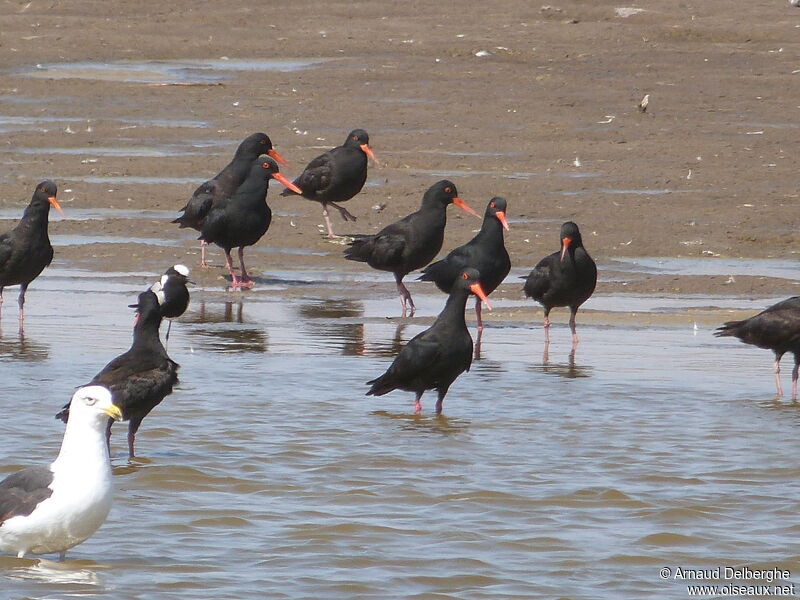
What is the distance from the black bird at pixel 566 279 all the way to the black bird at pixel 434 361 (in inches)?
99.3

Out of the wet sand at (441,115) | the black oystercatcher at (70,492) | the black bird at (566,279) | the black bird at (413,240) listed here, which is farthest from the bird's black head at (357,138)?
the black oystercatcher at (70,492)

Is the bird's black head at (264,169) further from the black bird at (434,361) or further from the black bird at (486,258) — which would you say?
the black bird at (434,361)

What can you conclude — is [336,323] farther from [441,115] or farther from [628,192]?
[441,115]

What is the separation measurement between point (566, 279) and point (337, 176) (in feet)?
16.6

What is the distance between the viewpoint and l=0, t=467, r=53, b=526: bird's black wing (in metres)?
5.92

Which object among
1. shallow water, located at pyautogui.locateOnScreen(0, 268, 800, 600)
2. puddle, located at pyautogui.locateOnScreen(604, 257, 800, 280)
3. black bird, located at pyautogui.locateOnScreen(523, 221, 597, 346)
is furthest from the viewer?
puddle, located at pyautogui.locateOnScreen(604, 257, 800, 280)

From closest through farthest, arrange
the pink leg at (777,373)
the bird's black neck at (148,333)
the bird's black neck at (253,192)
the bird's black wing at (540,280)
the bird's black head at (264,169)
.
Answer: the bird's black neck at (148,333) → the pink leg at (777,373) → the bird's black wing at (540,280) → the bird's black neck at (253,192) → the bird's black head at (264,169)

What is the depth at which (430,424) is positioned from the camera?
9.20 m

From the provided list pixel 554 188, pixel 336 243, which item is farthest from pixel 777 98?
pixel 336 243

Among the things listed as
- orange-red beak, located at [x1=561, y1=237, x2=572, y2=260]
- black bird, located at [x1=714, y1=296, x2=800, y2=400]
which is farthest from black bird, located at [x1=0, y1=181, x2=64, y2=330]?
black bird, located at [x1=714, y1=296, x2=800, y2=400]

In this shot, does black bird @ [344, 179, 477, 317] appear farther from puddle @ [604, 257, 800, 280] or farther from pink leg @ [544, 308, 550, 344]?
puddle @ [604, 257, 800, 280]

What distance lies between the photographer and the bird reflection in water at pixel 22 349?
1081 centimetres

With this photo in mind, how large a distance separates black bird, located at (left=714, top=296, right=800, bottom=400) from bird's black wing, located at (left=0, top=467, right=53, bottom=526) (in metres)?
5.64

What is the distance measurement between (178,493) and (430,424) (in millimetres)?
2115
